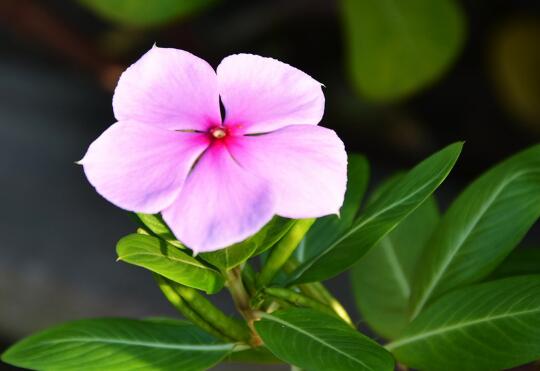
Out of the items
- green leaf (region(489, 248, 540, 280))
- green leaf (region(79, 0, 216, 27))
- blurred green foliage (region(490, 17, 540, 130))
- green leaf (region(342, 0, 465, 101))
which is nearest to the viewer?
green leaf (region(489, 248, 540, 280))

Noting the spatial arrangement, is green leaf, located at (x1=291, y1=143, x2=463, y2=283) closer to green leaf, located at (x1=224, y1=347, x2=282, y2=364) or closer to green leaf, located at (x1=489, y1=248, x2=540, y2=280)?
green leaf, located at (x1=224, y1=347, x2=282, y2=364)

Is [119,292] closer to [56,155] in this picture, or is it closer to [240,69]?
[56,155]

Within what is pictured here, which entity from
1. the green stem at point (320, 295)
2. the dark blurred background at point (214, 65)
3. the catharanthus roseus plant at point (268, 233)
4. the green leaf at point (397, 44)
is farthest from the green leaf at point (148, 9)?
the green stem at point (320, 295)

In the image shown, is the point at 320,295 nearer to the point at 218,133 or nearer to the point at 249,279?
the point at 249,279

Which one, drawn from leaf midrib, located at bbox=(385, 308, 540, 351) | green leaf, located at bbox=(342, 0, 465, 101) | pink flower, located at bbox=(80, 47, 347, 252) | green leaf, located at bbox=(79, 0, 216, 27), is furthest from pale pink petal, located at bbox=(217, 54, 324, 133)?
green leaf, located at bbox=(342, 0, 465, 101)

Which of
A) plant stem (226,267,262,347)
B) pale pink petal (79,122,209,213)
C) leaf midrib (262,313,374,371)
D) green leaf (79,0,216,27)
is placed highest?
green leaf (79,0,216,27)

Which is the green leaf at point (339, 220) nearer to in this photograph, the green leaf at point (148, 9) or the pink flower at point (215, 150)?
the pink flower at point (215, 150)

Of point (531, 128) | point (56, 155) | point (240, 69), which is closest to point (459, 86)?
point (531, 128)
